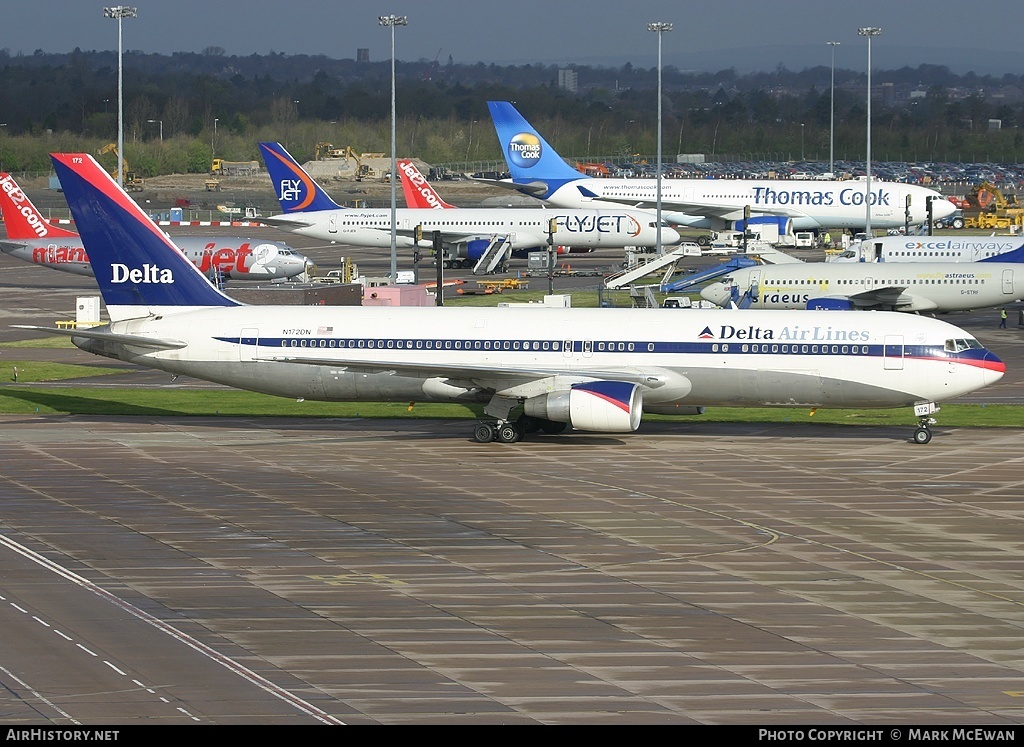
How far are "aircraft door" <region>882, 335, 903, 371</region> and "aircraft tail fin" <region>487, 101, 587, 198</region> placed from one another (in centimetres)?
9583

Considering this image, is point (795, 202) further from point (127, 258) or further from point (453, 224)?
point (127, 258)

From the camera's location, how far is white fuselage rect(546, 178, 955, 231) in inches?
5271

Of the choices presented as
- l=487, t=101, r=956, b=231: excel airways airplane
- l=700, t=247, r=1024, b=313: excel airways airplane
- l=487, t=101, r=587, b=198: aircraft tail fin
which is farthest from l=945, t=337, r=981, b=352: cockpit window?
l=487, t=101, r=587, b=198: aircraft tail fin

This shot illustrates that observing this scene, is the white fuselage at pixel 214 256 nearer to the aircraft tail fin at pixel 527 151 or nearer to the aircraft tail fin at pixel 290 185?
the aircraft tail fin at pixel 290 185

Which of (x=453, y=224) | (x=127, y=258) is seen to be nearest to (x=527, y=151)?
(x=453, y=224)

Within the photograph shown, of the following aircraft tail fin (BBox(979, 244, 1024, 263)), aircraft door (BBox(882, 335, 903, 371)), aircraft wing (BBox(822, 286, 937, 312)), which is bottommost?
aircraft door (BBox(882, 335, 903, 371))

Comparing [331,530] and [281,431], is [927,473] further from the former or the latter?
[281,431]

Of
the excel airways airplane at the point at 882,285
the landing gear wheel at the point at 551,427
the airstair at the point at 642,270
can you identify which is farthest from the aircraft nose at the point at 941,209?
the landing gear wheel at the point at 551,427

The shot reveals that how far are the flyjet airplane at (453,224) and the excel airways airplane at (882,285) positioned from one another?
35183 millimetres

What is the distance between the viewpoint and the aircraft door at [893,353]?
4747 centimetres

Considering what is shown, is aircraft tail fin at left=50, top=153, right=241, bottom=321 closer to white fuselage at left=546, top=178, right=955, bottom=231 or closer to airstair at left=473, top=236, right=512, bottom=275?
airstair at left=473, top=236, right=512, bottom=275

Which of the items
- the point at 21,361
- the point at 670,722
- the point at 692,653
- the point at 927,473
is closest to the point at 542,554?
the point at 692,653

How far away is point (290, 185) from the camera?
4838 inches

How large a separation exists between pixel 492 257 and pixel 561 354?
68.3 m
